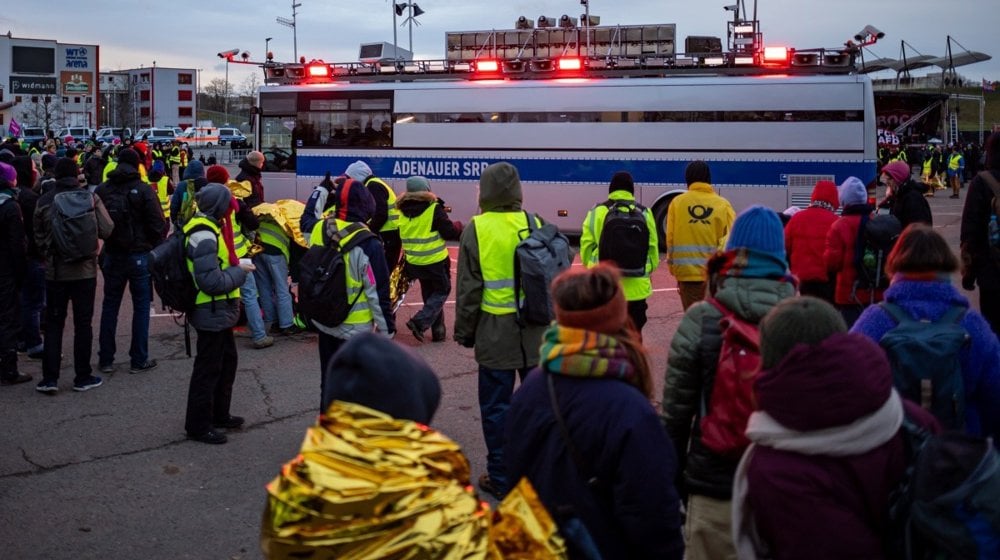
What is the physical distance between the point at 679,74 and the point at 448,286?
10.6 metres

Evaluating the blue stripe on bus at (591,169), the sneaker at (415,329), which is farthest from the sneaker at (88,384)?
the blue stripe on bus at (591,169)

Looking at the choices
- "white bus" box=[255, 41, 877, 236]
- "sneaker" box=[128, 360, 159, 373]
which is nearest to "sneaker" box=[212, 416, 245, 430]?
"sneaker" box=[128, 360, 159, 373]

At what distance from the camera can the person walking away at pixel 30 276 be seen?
30.4 feet

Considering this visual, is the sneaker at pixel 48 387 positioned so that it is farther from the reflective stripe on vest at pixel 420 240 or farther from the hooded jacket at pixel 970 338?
the hooded jacket at pixel 970 338

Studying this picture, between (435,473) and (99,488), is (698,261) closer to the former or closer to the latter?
(99,488)

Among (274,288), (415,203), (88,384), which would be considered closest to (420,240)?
(415,203)

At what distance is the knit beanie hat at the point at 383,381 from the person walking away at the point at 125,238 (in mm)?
7057

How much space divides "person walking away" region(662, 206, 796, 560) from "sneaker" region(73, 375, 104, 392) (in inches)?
255

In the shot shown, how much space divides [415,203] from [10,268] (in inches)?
151

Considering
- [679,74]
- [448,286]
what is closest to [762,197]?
[679,74]

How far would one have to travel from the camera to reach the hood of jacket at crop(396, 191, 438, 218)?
33.4 ft

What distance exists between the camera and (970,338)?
12.4 ft

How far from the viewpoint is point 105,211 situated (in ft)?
28.1

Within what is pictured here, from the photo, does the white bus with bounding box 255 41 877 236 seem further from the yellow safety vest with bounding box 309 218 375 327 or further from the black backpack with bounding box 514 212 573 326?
the black backpack with bounding box 514 212 573 326
